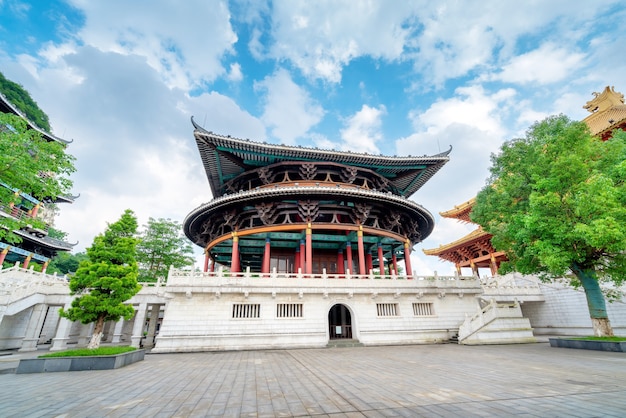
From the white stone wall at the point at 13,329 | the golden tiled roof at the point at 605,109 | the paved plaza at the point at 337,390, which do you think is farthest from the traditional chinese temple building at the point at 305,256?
the golden tiled roof at the point at 605,109

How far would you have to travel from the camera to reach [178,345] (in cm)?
1451

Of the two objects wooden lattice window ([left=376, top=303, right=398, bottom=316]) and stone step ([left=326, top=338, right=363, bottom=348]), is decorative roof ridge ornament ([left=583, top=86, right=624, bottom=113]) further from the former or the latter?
stone step ([left=326, top=338, right=363, bottom=348])

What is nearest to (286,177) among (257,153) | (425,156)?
(257,153)

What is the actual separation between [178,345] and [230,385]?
30.9 feet

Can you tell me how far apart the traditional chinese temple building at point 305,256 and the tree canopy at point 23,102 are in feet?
114

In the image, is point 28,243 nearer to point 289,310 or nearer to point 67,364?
point 67,364

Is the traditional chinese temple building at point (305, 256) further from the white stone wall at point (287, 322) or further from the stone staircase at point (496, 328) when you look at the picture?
the stone staircase at point (496, 328)

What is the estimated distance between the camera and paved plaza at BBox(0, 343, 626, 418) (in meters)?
4.82

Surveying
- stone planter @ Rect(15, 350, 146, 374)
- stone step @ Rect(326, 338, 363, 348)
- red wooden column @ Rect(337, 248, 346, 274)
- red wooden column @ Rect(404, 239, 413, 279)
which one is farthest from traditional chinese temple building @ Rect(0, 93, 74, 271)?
red wooden column @ Rect(404, 239, 413, 279)

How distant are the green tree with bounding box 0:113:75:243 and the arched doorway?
640 inches

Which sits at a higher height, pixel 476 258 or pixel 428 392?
pixel 476 258

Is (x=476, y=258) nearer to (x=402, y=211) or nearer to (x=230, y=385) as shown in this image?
(x=402, y=211)

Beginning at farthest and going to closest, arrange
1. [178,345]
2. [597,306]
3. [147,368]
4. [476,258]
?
[476,258]
[178,345]
[597,306]
[147,368]

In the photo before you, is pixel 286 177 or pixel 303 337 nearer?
pixel 303 337
